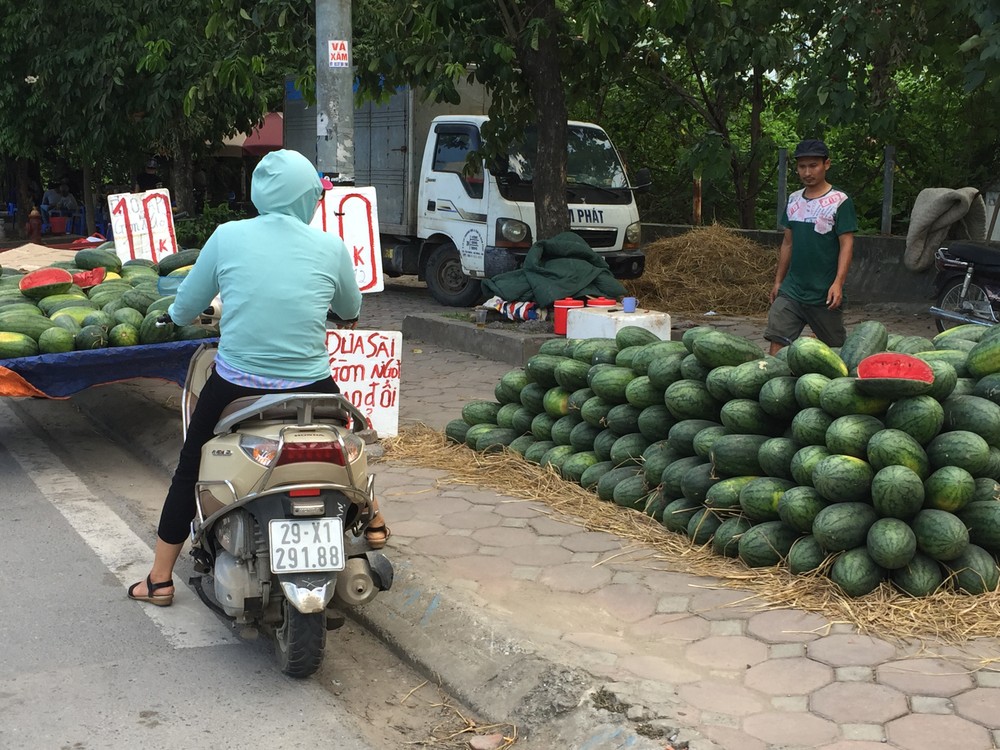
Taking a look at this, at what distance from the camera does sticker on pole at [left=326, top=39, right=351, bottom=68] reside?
7945 millimetres

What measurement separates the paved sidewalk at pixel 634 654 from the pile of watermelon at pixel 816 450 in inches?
15.2

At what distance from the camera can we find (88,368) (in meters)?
7.12

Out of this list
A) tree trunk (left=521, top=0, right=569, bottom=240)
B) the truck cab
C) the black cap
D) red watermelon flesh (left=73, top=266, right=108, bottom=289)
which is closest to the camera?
the black cap

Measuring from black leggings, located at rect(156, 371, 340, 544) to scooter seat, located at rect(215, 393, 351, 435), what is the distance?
0.14ft

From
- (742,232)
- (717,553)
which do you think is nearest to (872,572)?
(717,553)

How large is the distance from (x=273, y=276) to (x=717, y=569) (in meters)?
2.39

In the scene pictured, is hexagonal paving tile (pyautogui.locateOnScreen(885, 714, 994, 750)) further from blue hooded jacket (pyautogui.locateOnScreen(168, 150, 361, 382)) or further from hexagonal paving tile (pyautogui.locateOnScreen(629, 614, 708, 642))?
blue hooded jacket (pyautogui.locateOnScreen(168, 150, 361, 382))

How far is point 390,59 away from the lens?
12.3 metres

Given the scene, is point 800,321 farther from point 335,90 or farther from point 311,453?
point 311,453

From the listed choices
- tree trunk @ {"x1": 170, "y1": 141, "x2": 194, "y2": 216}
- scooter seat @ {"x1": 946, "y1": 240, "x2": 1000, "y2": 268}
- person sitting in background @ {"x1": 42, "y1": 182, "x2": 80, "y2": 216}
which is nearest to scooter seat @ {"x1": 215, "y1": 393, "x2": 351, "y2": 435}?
scooter seat @ {"x1": 946, "y1": 240, "x2": 1000, "y2": 268}

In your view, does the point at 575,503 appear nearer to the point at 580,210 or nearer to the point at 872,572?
the point at 872,572

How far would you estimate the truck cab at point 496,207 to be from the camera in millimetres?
14000

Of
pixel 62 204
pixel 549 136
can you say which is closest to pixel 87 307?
pixel 549 136

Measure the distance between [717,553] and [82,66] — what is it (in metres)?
19.3
